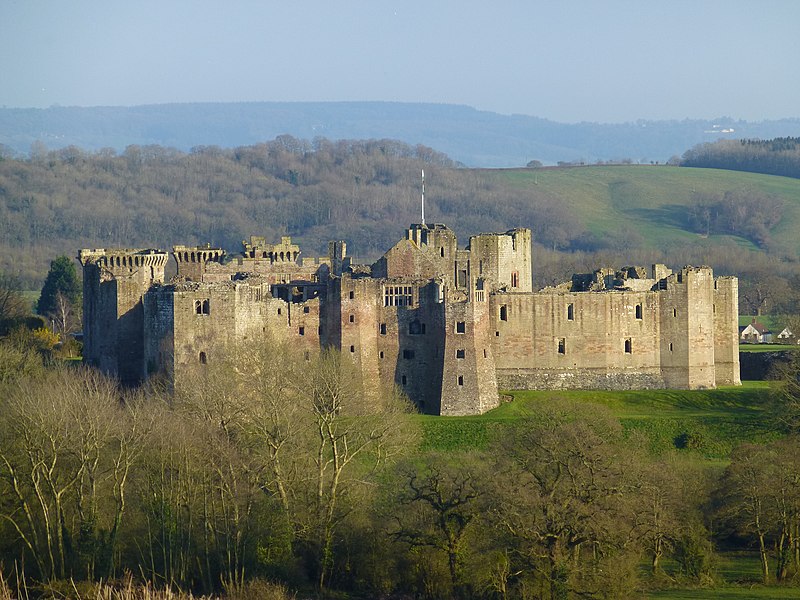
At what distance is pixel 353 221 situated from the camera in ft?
602

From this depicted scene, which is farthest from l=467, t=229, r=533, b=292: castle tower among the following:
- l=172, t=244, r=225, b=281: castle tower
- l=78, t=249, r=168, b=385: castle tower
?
l=78, t=249, r=168, b=385: castle tower

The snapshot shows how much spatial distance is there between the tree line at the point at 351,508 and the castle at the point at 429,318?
30.0 feet

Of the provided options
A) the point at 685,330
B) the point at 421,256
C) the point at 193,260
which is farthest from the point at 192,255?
the point at 685,330

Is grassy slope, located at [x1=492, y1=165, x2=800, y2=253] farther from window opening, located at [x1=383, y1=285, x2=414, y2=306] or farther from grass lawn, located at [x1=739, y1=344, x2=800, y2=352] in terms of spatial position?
window opening, located at [x1=383, y1=285, x2=414, y2=306]

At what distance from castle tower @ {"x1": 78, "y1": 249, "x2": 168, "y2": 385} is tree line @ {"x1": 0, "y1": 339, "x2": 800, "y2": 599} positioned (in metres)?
10.3

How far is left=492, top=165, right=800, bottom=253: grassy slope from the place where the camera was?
579 ft

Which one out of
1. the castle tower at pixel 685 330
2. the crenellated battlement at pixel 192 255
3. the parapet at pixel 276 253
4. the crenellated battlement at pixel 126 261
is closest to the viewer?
the crenellated battlement at pixel 126 261

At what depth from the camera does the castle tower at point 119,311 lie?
72875mm

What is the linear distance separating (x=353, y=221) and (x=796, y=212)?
44084 mm

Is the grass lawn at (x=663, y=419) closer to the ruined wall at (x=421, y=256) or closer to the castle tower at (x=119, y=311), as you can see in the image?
the ruined wall at (x=421, y=256)

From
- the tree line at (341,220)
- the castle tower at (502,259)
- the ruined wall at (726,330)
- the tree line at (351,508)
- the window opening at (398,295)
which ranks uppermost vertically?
the tree line at (341,220)

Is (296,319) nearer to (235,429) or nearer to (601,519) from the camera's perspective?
(235,429)

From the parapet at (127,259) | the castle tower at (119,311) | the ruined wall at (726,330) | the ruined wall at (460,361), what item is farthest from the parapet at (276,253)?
the ruined wall at (726,330)

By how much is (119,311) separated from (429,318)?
1238 cm
